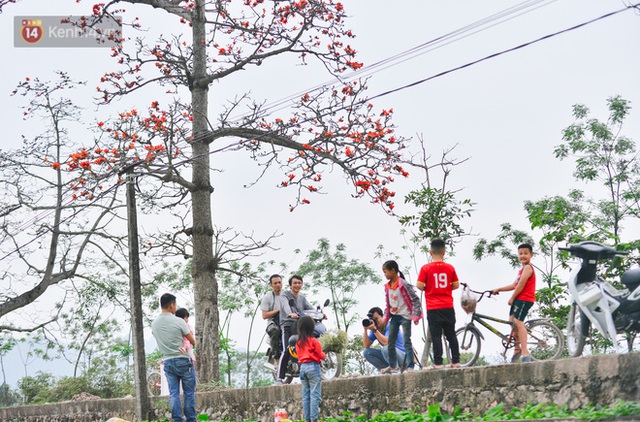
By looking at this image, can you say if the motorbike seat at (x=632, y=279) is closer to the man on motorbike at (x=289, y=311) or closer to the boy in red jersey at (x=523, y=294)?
the boy in red jersey at (x=523, y=294)

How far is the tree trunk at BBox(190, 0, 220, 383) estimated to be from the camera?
16.0m

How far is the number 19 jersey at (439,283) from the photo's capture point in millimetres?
9164

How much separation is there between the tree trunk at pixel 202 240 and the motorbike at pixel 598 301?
899 centimetres

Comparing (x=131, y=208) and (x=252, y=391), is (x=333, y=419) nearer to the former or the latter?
(x=252, y=391)

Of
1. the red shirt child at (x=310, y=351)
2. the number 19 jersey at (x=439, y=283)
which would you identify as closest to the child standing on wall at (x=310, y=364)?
the red shirt child at (x=310, y=351)

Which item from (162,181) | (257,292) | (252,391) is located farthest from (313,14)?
(257,292)

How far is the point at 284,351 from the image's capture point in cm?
1155

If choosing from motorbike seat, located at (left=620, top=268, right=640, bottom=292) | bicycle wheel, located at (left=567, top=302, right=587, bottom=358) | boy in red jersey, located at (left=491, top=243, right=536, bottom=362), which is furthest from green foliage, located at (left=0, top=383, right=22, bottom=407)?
motorbike seat, located at (left=620, top=268, right=640, bottom=292)

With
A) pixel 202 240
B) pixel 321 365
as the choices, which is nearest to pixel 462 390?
pixel 321 365

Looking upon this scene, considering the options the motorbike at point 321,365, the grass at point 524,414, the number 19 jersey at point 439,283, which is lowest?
the grass at point 524,414

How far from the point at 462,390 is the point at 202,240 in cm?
854

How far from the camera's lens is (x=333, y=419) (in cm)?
1016

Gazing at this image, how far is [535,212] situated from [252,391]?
24.2 feet

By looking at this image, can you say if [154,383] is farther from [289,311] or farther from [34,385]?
[34,385]
